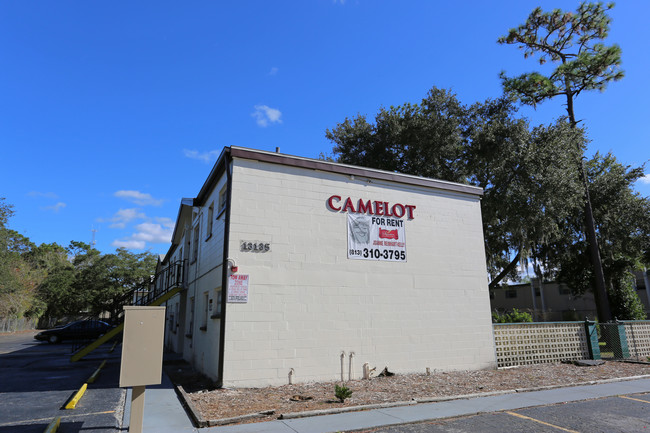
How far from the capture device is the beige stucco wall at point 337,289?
9.60 metres

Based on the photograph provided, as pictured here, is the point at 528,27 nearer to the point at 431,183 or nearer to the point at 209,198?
the point at 431,183

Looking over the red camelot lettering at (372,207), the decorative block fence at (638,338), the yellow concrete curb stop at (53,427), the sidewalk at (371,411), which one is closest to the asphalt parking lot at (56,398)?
the yellow concrete curb stop at (53,427)

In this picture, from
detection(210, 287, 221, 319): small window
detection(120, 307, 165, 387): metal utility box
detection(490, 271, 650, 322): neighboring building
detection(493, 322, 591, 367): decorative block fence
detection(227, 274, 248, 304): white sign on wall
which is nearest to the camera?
detection(120, 307, 165, 387): metal utility box

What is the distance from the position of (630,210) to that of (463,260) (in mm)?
15862

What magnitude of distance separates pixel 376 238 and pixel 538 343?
23.9 feet

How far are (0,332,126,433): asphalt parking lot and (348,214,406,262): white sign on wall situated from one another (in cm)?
688

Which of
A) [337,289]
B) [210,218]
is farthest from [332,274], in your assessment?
[210,218]

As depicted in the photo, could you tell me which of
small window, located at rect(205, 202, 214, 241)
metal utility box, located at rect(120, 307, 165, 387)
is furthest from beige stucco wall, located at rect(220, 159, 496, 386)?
metal utility box, located at rect(120, 307, 165, 387)

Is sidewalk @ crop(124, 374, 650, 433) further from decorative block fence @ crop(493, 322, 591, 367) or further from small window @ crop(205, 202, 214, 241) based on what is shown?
small window @ crop(205, 202, 214, 241)

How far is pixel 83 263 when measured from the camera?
53594 mm

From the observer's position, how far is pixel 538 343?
1330 centimetres

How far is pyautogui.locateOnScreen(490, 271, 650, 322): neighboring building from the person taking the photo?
34938 mm

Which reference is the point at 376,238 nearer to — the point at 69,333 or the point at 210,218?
the point at 210,218

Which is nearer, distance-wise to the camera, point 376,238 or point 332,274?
point 332,274
